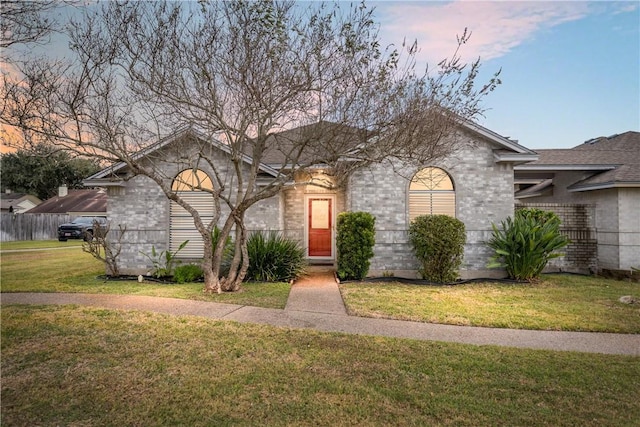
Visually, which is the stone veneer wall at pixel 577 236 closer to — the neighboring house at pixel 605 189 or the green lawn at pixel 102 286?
the neighboring house at pixel 605 189

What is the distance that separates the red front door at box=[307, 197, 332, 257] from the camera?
1366 cm

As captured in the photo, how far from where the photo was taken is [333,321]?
20.8 ft

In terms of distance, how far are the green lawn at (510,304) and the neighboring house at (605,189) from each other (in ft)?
3.98

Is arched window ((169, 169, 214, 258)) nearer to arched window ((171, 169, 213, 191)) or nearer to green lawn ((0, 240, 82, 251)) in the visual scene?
arched window ((171, 169, 213, 191))

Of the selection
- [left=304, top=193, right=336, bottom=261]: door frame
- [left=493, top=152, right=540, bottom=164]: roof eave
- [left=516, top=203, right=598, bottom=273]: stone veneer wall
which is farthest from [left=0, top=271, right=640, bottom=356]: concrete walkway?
[left=516, top=203, right=598, bottom=273]: stone veneer wall

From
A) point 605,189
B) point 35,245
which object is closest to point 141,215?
point 605,189

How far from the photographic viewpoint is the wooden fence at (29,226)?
86.0 ft

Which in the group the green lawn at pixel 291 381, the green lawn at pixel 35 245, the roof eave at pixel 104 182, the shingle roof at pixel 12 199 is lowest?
the green lawn at pixel 291 381

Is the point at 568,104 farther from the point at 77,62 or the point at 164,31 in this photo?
the point at 77,62

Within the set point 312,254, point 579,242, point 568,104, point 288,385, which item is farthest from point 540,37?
point 288,385

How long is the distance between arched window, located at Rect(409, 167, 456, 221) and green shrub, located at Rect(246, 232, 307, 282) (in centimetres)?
398

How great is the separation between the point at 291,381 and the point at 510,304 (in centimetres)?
582

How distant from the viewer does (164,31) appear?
24.1 feet

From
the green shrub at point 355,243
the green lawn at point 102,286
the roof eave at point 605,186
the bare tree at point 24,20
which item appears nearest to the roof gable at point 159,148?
the green shrub at point 355,243
